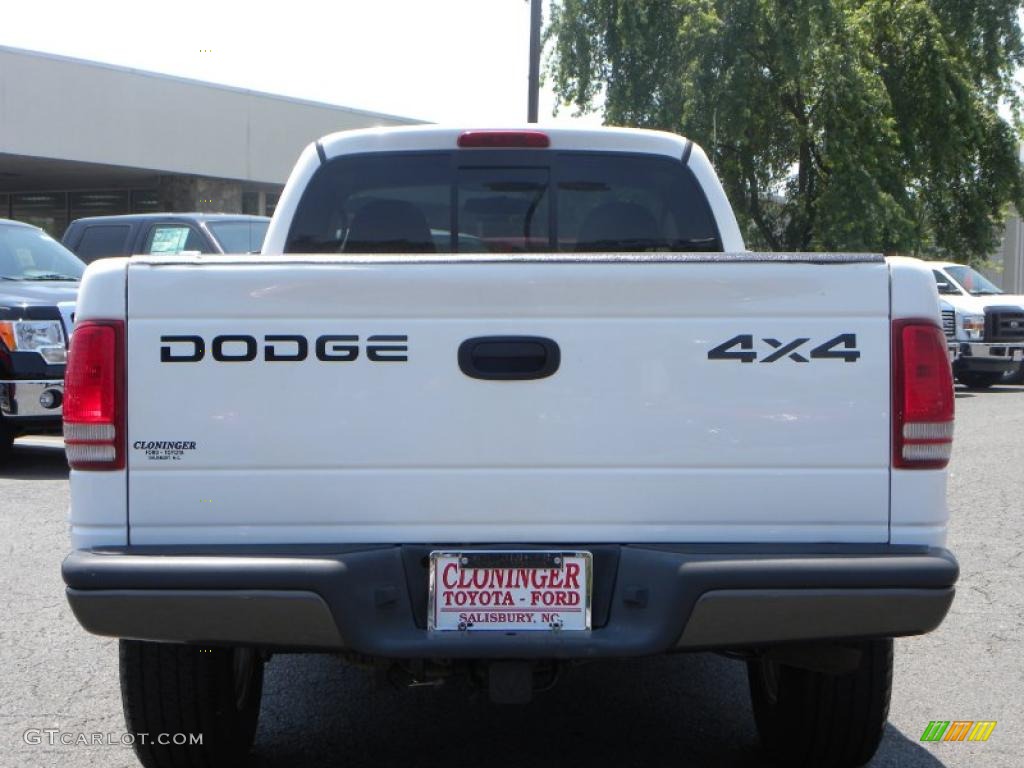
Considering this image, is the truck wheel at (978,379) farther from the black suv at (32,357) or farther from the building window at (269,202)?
the building window at (269,202)

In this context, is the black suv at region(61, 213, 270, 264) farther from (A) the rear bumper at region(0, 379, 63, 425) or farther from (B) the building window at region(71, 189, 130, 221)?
(B) the building window at region(71, 189, 130, 221)

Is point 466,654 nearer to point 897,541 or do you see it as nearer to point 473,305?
point 473,305

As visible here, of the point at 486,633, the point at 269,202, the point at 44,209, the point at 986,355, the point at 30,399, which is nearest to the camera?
the point at 486,633

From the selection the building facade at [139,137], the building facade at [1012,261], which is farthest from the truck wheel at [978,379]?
the building facade at [1012,261]

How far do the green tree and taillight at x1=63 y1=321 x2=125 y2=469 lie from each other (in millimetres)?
21474

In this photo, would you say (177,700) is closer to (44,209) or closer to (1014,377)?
(1014,377)

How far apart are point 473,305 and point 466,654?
85cm

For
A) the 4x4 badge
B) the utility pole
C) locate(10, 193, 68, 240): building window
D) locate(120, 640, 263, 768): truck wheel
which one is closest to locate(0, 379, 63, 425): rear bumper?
locate(120, 640, 263, 768): truck wheel

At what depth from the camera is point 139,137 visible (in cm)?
2867

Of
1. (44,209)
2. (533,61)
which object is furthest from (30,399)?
(44,209)

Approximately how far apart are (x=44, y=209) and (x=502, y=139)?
106 feet

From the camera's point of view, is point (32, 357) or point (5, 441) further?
point (5, 441)

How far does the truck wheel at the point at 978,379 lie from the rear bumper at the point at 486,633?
18659 mm

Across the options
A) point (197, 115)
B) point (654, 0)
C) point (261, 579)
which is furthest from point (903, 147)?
point (261, 579)
